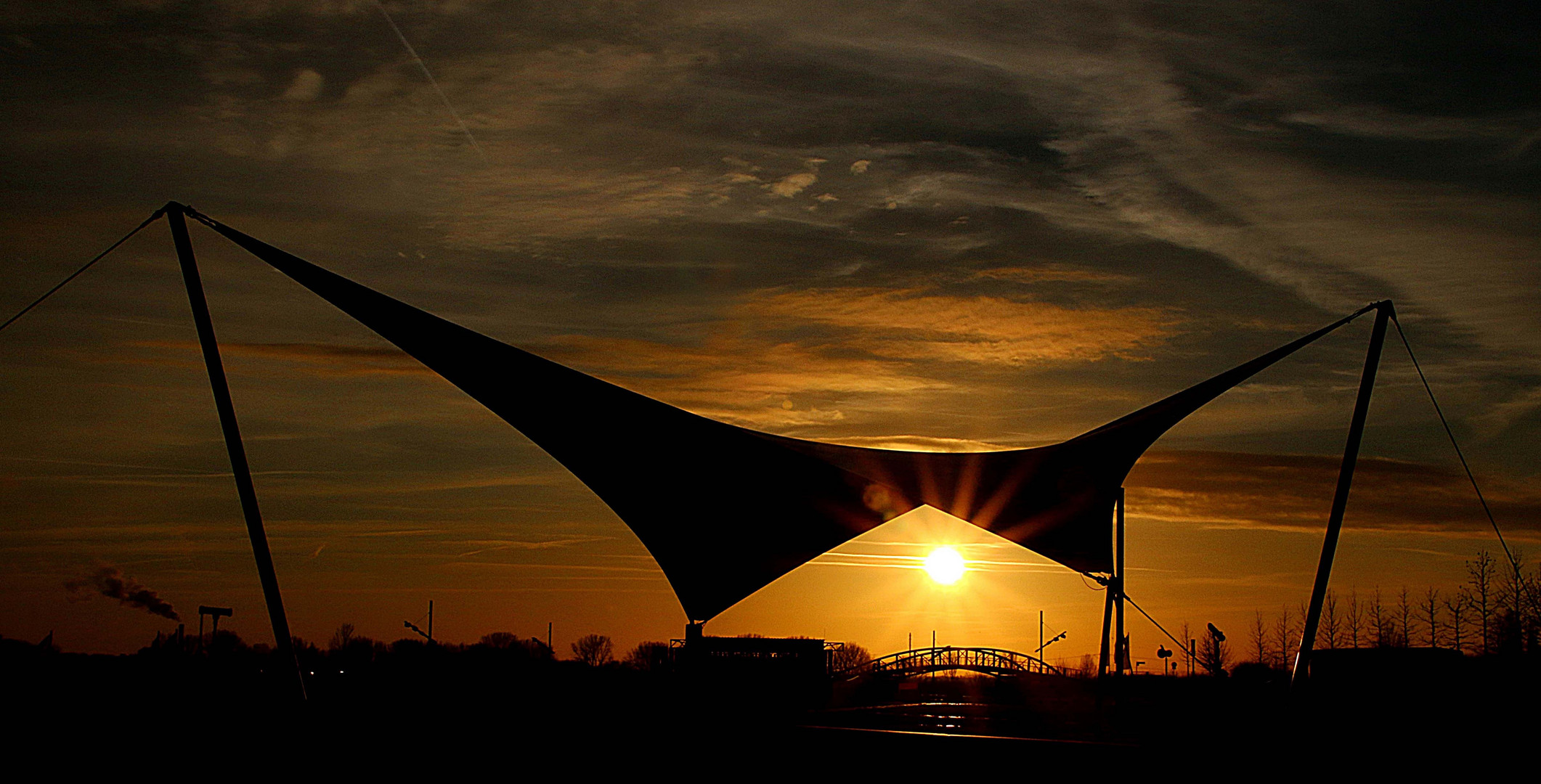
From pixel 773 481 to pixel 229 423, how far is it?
1043 centimetres

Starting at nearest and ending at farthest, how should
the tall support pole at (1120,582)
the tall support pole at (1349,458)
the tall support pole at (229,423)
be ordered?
the tall support pole at (229,423) < the tall support pole at (1349,458) < the tall support pole at (1120,582)

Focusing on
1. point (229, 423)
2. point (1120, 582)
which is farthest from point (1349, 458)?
point (229, 423)

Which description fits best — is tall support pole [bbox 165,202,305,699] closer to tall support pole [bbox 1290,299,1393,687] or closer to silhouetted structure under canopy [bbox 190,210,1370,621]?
silhouetted structure under canopy [bbox 190,210,1370,621]

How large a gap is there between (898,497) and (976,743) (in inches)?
665

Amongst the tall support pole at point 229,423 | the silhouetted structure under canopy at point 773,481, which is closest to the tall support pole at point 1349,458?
the silhouetted structure under canopy at point 773,481

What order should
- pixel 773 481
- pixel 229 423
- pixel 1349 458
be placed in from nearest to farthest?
pixel 229 423 → pixel 1349 458 → pixel 773 481

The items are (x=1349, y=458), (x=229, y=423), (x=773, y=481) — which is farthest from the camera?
(x=773, y=481)

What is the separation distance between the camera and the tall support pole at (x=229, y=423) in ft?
38.0

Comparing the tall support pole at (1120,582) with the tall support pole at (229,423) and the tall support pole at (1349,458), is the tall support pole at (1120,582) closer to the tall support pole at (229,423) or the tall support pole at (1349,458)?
the tall support pole at (1349,458)

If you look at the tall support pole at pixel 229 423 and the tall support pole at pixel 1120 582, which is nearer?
the tall support pole at pixel 229 423

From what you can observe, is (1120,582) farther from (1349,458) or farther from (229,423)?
(229,423)

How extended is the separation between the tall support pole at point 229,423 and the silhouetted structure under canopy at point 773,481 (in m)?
5.11

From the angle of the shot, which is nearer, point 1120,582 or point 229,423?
point 229,423

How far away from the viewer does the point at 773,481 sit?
20688 millimetres
